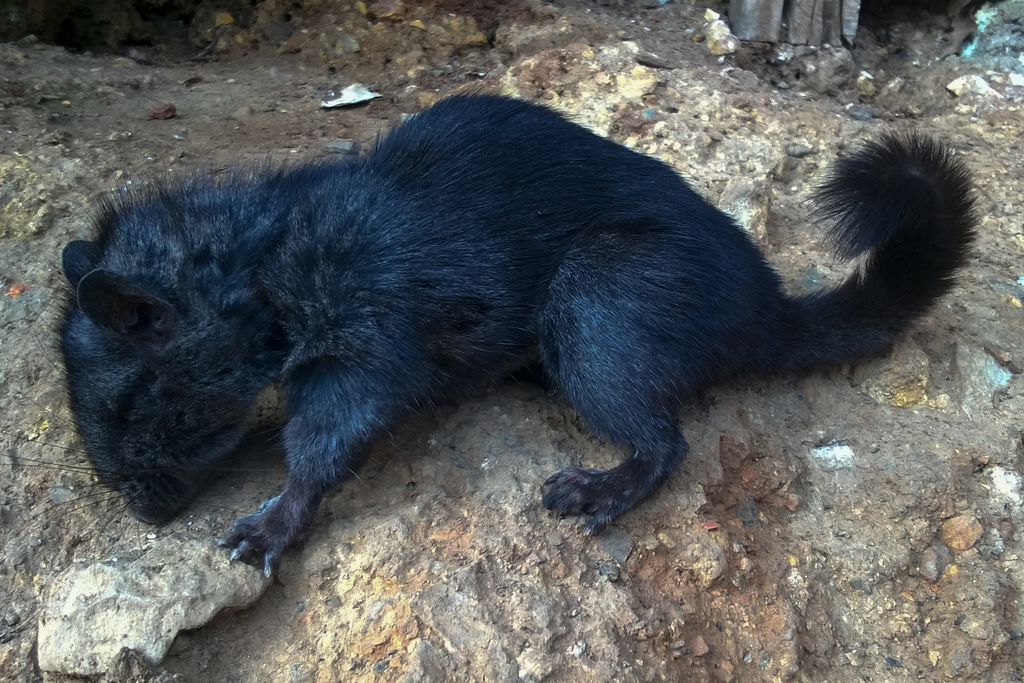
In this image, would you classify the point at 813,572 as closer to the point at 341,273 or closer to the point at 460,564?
the point at 460,564

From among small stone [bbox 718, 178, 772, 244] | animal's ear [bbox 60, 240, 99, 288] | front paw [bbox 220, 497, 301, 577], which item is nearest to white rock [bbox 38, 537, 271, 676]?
front paw [bbox 220, 497, 301, 577]

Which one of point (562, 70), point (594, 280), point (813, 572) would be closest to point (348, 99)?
point (562, 70)

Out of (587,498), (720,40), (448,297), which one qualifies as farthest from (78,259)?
(720,40)

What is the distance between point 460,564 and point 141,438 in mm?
1185

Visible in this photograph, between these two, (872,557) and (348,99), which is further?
(348,99)

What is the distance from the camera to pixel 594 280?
118 inches

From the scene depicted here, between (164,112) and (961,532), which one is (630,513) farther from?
(164,112)

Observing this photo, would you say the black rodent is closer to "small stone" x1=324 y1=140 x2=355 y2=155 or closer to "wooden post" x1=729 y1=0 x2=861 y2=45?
"small stone" x1=324 y1=140 x2=355 y2=155

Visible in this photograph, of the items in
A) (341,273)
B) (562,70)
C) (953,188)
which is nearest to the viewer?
(341,273)

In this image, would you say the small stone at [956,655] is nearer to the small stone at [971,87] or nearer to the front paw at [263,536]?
the front paw at [263,536]

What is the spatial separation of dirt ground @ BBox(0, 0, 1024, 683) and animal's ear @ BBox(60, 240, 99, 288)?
26 centimetres

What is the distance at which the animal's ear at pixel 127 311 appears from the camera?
241cm

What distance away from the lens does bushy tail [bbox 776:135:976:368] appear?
3207 millimetres

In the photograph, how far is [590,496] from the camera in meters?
2.80
